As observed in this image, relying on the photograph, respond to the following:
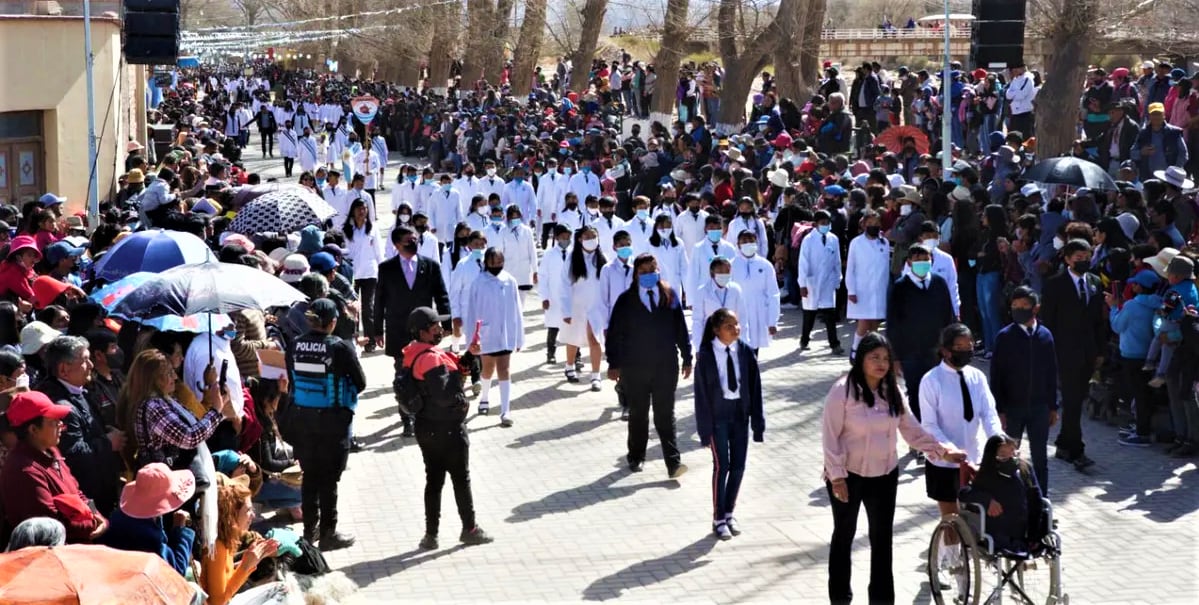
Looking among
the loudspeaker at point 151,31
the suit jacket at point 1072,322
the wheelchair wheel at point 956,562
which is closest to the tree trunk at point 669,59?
the loudspeaker at point 151,31

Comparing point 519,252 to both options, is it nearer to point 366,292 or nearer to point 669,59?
point 366,292

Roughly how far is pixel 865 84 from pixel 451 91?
2604 cm

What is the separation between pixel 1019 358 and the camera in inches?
412

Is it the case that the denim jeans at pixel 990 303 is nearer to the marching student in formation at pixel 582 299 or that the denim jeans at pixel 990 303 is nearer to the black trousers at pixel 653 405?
the marching student in formation at pixel 582 299

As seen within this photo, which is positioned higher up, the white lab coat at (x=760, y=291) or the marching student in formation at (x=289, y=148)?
the marching student in formation at (x=289, y=148)

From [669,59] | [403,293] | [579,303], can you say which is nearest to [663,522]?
[403,293]

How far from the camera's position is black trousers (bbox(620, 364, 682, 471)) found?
12.1m

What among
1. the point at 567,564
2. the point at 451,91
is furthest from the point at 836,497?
the point at 451,91

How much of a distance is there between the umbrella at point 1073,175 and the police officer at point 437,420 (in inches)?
321

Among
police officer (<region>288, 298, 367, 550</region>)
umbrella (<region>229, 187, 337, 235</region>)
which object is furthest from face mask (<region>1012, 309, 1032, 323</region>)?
umbrella (<region>229, 187, 337, 235</region>)

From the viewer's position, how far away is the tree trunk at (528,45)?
45.6 metres

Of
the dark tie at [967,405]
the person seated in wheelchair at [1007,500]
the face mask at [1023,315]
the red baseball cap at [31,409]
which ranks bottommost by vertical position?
the person seated in wheelchair at [1007,500]

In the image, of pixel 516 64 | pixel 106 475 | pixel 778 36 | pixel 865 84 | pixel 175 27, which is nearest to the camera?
pixel 106 475

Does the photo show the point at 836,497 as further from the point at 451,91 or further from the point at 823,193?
the point at 451,91
